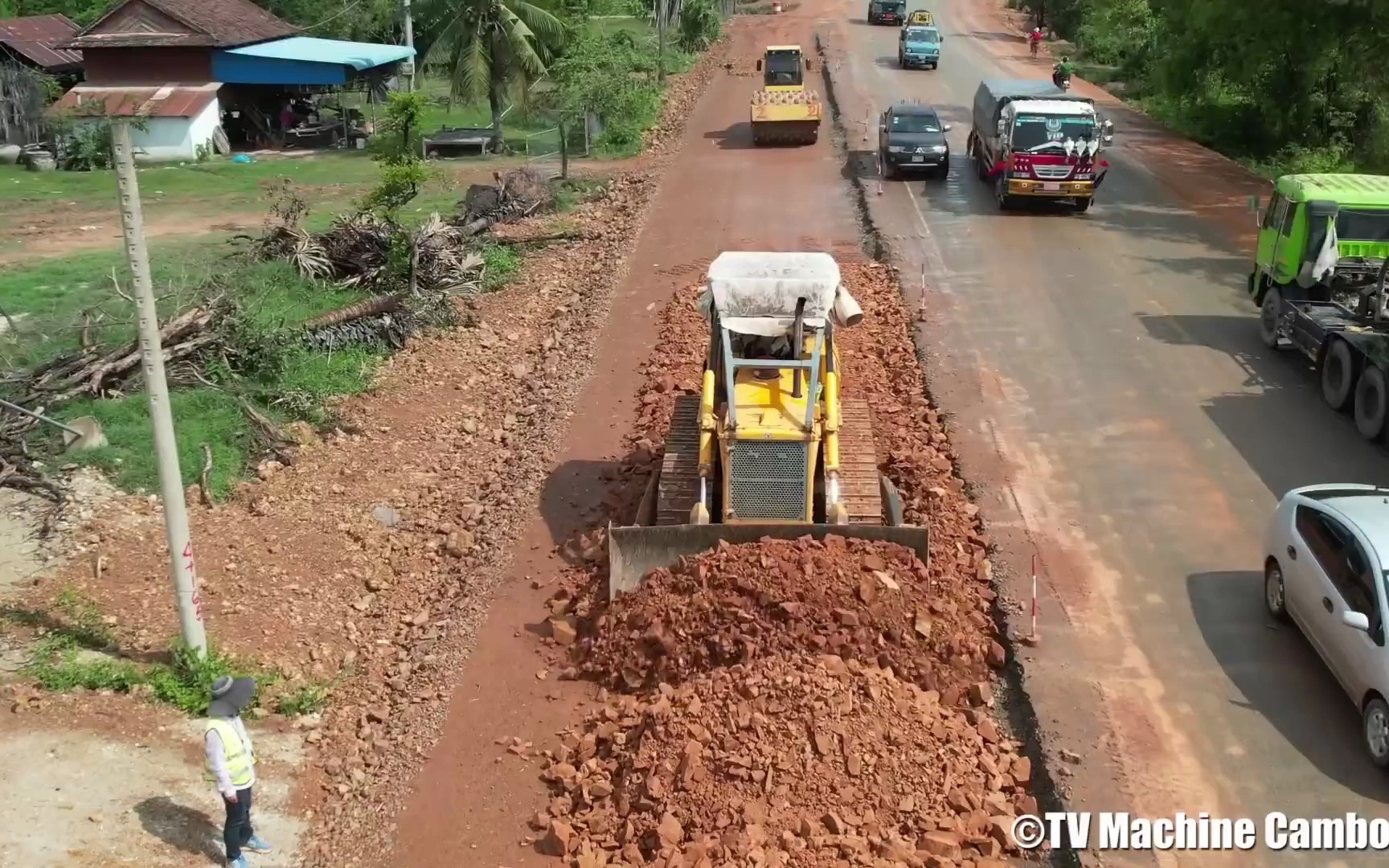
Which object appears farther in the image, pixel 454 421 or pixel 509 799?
pixel 454 421

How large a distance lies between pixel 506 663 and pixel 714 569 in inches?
84.2

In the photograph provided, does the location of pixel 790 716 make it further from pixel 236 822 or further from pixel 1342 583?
pixel 1342 583

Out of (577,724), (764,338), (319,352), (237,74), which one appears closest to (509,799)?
(577,724)

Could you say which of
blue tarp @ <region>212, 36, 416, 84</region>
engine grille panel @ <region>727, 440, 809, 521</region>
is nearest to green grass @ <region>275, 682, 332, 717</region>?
engine grille panel @ <region>727, 440, 809, 521</region>

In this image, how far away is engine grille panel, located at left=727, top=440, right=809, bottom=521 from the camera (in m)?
11.5

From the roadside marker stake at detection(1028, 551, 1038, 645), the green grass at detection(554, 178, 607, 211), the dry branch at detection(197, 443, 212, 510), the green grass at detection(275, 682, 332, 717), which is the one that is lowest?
the green grass at detection(275, 682, 332, 717)

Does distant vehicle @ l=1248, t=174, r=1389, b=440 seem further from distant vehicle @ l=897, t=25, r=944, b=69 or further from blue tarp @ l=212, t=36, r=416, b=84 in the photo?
distant vehicle @ l=897, t=25, r=944, b=69

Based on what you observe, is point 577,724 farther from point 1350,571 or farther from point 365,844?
point 1350,571

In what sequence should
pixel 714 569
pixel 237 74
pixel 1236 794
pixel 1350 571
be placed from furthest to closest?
pixel 237 74 → pixel 714 569 → pixel 1350 571 → pixel 1236 794

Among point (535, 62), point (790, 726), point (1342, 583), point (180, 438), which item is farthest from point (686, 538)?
point (535, 62)

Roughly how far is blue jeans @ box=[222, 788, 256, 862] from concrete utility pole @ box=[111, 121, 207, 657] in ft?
8.21

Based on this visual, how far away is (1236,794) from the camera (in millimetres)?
9148

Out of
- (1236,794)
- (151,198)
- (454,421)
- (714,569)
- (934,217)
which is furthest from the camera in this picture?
(151,198)

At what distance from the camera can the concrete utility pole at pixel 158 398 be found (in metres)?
9.85
